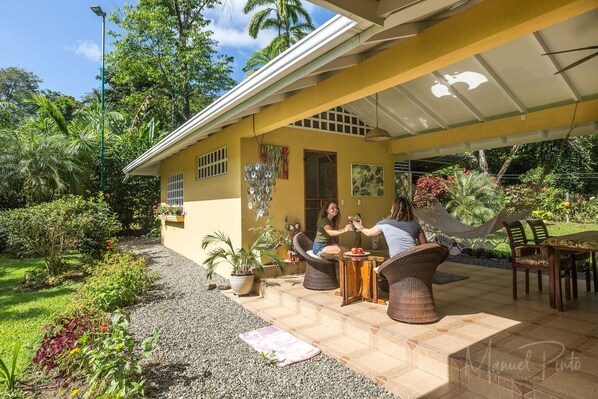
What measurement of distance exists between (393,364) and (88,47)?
78.1 feet

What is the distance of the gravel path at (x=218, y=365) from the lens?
2893 mm

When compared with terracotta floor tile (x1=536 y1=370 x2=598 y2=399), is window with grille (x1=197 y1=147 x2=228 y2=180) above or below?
above

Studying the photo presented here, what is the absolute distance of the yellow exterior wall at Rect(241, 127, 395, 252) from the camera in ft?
21.6

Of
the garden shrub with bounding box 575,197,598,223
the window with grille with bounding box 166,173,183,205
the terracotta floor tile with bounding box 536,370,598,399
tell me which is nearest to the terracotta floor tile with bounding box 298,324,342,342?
the terracotta floor tile with bounding box 536,370,598,399

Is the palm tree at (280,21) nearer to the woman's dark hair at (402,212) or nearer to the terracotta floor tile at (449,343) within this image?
the woman's dark hair at (402,212)

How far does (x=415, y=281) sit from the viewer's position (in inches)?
143

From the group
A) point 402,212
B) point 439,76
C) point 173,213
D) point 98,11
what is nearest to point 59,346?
point 402,212

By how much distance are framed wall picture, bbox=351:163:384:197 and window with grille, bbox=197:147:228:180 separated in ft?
9.50

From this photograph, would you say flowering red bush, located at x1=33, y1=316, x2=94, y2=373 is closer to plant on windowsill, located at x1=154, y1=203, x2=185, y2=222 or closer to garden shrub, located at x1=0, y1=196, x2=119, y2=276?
garden shrub, located at x1=0, y1=196, x2=119, y2=276

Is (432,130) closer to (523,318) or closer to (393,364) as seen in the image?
(523,318)

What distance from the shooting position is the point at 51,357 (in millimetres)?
3299

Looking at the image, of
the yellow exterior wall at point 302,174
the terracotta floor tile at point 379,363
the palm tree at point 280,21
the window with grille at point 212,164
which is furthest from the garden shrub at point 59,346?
the palm tree at point 280,21

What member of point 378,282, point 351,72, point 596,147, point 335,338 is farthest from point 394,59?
point 596,147

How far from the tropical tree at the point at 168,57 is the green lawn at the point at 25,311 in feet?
51.0
